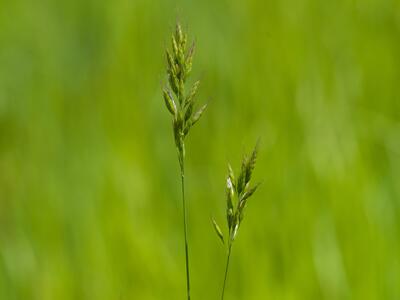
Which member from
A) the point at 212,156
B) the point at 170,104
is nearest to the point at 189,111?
the point at 170,104

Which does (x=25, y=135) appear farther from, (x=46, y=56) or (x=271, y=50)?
(x=271, y=50)

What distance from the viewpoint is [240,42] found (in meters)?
2.61

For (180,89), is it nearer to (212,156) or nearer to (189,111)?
(189,111)

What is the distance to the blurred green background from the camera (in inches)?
69.9

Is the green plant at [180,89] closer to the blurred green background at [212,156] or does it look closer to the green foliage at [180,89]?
the green foliage at [180,89]

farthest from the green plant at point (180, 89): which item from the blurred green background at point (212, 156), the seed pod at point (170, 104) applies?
the blurred green background at point (212, 156)

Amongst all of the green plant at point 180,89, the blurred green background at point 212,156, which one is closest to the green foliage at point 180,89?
the green plant at point 180,89

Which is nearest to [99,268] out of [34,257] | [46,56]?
[34,257]

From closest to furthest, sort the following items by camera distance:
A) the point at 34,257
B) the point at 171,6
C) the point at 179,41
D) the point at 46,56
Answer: the point at 179,41
the point at 34,257
the point at 46,56
the point at 171,6

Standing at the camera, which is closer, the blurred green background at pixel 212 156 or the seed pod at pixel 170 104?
the seed pod at pixel 170 104

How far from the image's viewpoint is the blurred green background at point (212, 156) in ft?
5.83

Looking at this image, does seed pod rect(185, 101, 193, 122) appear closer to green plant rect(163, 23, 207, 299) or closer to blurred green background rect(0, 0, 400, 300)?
green plant rect(163, 23, 207, 299)

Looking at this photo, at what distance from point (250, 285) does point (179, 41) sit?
0.81 m

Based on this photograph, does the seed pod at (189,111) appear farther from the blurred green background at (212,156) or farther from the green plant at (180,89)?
the blurred green background at (212,156)
